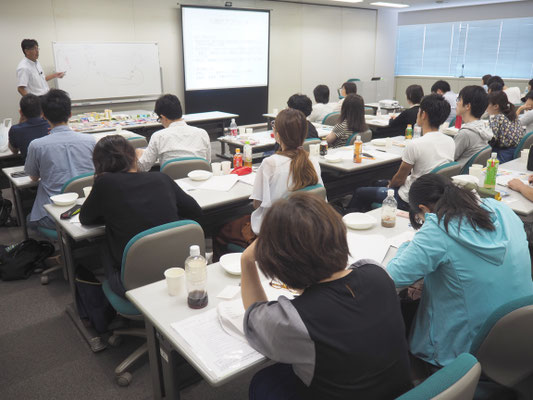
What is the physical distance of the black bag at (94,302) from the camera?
8.35ft

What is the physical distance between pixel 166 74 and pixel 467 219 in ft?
23.2

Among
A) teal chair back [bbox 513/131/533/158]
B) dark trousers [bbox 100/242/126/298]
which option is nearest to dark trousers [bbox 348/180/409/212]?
teal chair back [bbox 513/131/533/158]

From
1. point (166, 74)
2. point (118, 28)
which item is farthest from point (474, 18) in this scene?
point (118, 28)

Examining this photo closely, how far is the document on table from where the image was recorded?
1.32 m

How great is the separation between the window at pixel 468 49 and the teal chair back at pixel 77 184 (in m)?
10.7

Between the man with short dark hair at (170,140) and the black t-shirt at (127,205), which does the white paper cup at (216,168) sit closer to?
the man with short dark hair at (170,140)

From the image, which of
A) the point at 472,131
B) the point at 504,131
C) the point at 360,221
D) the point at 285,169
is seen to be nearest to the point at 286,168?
the point at 285,169

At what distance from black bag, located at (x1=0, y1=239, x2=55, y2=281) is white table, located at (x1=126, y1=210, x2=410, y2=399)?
207cm

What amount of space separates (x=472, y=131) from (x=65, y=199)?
329 cm

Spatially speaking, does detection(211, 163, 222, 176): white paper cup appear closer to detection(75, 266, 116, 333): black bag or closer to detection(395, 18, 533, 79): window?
detection(75, 266, 116, 333): black bag

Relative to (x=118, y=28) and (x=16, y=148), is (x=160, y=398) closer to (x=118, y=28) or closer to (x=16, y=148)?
(x=16, y=148)

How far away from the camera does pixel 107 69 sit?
6.89 meters

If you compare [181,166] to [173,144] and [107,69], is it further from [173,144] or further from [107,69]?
[107,69]

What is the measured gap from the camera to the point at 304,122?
2.62 m
